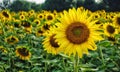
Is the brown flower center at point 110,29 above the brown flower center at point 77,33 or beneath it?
above

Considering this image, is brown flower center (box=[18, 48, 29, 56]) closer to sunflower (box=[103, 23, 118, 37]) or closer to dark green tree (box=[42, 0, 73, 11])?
sunflower (box=[103, 23, 118, 37])

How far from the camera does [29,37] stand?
7789mm

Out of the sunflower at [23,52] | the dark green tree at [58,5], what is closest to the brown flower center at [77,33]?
the sunflower at [23,52]

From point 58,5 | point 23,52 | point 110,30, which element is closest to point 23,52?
point 23,52

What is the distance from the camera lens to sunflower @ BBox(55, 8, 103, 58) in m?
2.88

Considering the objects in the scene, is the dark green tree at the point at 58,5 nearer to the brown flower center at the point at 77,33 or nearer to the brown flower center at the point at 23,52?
the brown flower center at the point at 23,52

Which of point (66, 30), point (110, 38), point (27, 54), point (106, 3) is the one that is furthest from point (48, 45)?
point (106, 3)

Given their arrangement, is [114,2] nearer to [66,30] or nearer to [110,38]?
[110,38]

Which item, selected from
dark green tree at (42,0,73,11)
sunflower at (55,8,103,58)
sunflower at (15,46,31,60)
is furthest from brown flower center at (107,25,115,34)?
dark green tree at (42,0,73,11)

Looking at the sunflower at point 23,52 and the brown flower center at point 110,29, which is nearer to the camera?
the sunflower at point 23,52

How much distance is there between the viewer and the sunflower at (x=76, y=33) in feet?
9.45

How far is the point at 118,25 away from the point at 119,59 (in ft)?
3.80

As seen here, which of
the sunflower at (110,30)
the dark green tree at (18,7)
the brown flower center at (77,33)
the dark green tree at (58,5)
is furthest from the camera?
the dark green tree at (18,7)

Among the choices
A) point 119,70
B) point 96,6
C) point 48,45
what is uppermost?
point 96,6
